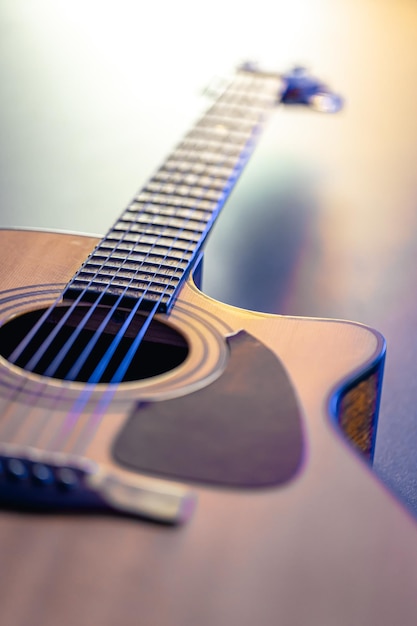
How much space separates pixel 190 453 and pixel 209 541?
68mm

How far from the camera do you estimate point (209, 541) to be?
0.39 metres

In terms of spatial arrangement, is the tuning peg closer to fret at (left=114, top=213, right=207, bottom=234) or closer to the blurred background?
the blurred background

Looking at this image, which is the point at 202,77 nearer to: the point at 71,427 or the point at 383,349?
the point at 383,349

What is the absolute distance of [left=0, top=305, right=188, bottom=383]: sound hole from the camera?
62 cm

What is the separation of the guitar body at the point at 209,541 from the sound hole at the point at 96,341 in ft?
0.34

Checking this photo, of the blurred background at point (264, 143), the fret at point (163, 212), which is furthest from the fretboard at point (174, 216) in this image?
the blurred background at point (264, 143)

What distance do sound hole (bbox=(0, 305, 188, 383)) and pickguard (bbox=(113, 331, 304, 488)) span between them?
10cm

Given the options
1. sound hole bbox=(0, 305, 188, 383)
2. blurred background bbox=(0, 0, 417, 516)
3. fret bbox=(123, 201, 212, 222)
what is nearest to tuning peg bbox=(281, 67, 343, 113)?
blurred background bbox=(0, 0, 417, 516)

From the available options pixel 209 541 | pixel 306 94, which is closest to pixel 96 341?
pixel 209 541

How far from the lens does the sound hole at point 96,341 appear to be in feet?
2.02

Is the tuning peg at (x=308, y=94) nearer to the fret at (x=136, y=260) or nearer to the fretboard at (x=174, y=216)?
the fretboard at (x=174, y=216)

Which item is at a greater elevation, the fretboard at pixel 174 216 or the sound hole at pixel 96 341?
the fretboard at pixel 174 216

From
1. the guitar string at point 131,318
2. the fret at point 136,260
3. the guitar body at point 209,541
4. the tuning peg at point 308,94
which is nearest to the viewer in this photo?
the guitar body at point 209,541

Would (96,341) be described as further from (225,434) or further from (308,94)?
(308,94)
